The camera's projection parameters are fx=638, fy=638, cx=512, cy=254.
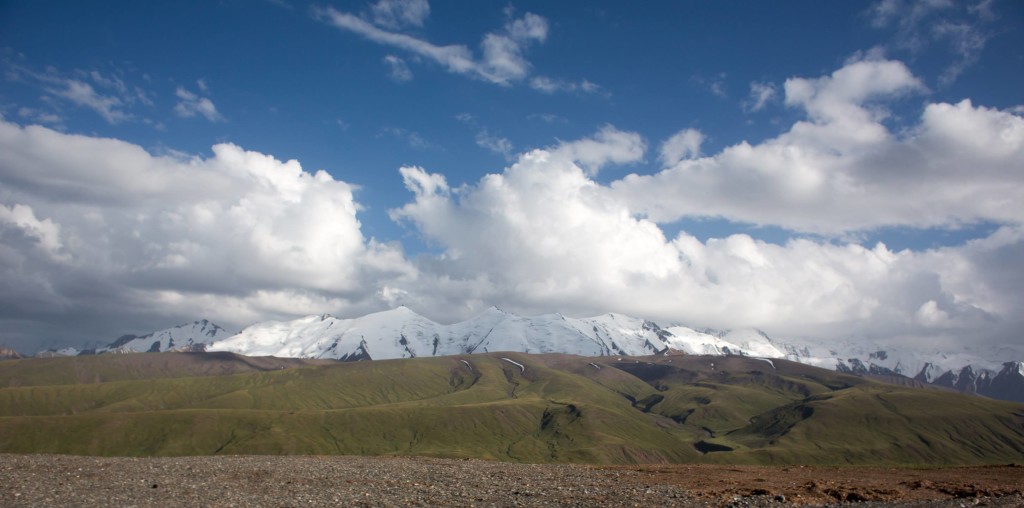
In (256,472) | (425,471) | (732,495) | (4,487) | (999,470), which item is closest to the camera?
(732,495)

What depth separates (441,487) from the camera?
134 ft

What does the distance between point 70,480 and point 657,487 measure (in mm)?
38557

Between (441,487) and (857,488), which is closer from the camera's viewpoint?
(857,488)

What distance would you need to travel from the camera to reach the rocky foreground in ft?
114

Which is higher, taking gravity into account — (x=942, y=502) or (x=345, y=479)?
(x=942, y=502)

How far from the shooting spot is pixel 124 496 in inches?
1439

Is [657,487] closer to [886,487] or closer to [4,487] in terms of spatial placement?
[886,487]

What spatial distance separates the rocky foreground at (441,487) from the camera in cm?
3481

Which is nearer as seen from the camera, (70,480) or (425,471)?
(70,480)

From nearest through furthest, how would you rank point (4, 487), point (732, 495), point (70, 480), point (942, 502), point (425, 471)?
point (942, 502)
point (732, 495)
point (4, 487)
point (70, 480)
point (425, 471)

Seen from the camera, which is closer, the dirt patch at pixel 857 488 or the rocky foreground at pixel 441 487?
the rocky foreground at pixel 441 487

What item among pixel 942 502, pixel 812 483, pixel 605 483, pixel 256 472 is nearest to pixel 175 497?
pixel 256 472

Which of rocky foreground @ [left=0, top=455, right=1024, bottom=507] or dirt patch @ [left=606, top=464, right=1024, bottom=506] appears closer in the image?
rocky foreground @ [left=0, top=455, right=1024, bottom=507]

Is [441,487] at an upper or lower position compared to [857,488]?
lower
